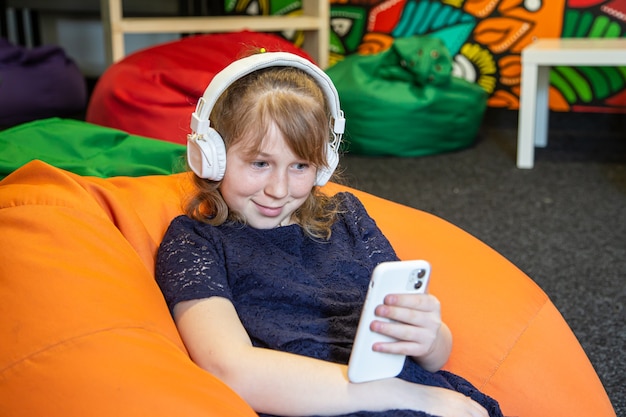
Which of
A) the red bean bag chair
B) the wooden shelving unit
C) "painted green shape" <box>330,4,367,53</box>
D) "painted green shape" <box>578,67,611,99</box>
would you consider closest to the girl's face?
the red bean bag chair

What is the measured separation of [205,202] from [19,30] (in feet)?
13.9

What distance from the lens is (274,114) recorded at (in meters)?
1.02

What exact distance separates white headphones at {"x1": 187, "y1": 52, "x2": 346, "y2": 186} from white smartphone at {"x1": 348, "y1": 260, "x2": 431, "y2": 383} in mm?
299

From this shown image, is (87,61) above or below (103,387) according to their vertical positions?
below

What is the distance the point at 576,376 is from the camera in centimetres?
122

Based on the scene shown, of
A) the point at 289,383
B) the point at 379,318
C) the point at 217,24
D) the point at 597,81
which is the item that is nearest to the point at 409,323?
the point at 379,318

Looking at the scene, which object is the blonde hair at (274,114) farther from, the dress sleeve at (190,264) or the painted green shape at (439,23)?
the painted green shape at (439,23)

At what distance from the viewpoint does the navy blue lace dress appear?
987 millimetres

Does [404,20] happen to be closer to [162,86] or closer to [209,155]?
[162,86]

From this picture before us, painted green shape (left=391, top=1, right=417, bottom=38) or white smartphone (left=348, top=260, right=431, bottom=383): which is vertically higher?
white smartphone (left=348, top=260, right=431, bottom=383)

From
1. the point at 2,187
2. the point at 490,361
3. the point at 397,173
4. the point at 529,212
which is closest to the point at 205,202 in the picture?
the point at 2,187

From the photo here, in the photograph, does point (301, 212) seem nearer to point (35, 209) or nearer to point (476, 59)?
point (35, 209)

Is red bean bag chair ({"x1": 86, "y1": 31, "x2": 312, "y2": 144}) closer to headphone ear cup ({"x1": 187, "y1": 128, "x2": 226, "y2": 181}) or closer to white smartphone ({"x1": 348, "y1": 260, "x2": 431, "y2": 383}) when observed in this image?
headphone ear cup ({"x1": 187, "y1": 128, "x2": 226, "y2": 181})

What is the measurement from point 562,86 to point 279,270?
292 centimetres
